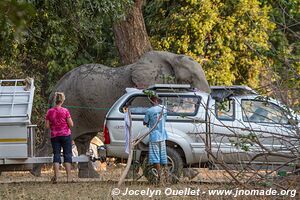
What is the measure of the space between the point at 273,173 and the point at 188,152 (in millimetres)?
4269

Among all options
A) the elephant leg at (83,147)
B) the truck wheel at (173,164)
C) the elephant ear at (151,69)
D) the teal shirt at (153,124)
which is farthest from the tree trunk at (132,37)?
the teal shirt at (153,124)

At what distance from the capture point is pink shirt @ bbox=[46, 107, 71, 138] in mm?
15164

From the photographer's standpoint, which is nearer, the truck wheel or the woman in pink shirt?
the truck wheel

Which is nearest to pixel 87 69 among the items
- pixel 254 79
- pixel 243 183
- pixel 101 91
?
pixel 101 91

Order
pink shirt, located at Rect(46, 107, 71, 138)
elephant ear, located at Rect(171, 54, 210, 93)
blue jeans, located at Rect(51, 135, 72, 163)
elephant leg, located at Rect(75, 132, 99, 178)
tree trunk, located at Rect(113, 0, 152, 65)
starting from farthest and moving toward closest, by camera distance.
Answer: tree trunk, located at Rect(113, 0, 152, 65)
elephant ear, located at Rect(171, 54, 210, 93)
elephant leg, located at Rect(75, 132, 99, 178)
blue jeans, located at Rect(51, 135, 72, 163)
pink shirt, located at Rect(46, 107, 71, 138)

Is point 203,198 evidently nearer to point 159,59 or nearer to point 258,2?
point 159,59

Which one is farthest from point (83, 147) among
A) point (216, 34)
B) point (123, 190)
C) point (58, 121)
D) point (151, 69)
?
point (123, 190)

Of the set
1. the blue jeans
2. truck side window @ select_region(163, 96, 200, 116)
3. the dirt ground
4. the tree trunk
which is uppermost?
the tree trunk

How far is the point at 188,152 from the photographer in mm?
15094

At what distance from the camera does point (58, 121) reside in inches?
597

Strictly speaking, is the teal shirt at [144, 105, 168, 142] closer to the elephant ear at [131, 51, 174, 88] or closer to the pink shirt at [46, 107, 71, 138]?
the pink shirt at [46, 107, 71, 138]

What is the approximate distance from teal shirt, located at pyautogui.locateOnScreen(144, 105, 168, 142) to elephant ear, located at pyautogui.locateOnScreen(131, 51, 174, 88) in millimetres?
5430

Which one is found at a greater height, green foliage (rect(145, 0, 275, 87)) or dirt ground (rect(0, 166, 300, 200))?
green foliage (rect(145, 0, 275, 87))

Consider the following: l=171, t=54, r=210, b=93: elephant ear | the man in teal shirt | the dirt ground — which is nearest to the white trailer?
the dirt ground
